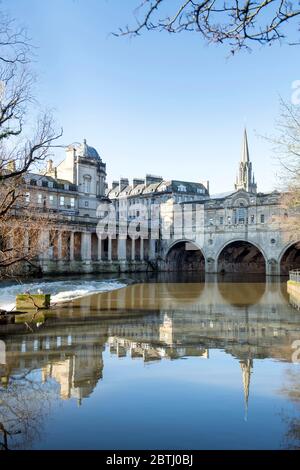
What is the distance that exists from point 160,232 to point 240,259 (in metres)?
13.0

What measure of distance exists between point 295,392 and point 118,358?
15.2 ft

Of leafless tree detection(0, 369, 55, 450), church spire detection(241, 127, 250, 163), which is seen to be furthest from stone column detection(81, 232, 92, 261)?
church spire detection(241, 127, 250, 163)

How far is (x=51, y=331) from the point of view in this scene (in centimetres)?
1535

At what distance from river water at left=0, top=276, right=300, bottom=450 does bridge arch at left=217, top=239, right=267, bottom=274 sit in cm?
4897

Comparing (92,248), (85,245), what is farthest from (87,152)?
(85,245)

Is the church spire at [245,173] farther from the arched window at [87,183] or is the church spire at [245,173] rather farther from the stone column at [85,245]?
the stone column at [85,245]

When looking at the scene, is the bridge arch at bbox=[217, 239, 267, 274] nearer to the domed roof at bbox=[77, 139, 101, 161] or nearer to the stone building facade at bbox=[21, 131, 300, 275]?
the stone building facade at bbox=[21, 131, 300, 275]

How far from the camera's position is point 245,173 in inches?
3986

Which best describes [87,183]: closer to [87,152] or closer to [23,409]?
[87,152]

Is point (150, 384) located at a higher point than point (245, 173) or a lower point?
lower

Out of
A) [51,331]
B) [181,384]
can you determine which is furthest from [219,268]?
[181,384]

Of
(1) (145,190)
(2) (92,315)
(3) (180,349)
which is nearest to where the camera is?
(3) (180,349)

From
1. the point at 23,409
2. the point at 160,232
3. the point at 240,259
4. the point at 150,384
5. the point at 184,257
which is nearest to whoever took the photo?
the point at 23,409
